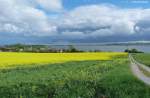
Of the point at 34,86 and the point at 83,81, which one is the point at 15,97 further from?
the point at 83,81

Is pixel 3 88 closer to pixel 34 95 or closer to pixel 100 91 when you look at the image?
pixel 34 95

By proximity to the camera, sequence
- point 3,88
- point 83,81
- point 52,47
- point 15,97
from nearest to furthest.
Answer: point 15,97 → point 3,88 → point 83,81 → point 52,47

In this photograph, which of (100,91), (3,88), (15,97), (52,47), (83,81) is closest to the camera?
(15,97)

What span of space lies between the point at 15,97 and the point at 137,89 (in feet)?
16.7

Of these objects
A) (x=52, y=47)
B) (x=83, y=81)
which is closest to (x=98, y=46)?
(x=52, y=47)

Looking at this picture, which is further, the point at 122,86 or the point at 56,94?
the point at 122,86

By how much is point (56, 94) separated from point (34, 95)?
86 cm

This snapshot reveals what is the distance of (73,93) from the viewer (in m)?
Answer: 14.9

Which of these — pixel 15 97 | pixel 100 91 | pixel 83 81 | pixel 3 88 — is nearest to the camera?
pixel 15 97

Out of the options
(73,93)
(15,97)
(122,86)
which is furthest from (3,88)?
(122,86)

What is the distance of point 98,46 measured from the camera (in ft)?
277

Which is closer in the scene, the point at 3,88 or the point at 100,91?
the point at 100,91

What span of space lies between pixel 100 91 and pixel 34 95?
105 inches

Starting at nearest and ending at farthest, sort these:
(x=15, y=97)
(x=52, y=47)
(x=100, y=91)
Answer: (x=15, y=97)
(x=100, y=91)
(x=52, y=47)
